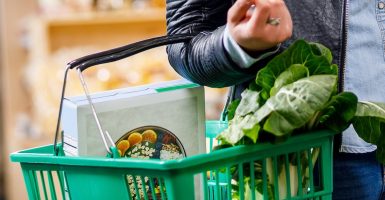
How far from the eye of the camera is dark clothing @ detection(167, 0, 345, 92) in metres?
0.93

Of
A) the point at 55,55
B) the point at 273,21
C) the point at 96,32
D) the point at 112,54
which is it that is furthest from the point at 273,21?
the point at 96,32

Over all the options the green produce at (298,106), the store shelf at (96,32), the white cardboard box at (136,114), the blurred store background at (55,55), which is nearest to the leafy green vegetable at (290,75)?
the green produce at (298,106)

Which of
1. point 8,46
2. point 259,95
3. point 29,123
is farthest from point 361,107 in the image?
point 8,46

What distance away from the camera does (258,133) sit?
0.86 m

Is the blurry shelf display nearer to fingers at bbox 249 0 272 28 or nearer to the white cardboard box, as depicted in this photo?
the white cardboard box

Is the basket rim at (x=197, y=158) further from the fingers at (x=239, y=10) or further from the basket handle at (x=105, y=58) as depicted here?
the fingers at (x=239, y=10)

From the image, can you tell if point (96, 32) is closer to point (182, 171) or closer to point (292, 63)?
point (292, 63)

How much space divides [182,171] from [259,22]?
7.2 inches

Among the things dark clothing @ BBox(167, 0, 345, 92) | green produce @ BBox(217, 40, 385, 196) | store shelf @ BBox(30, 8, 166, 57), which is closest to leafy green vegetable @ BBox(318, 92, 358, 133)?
green produce @ BBox(217, 40, 385, 196)

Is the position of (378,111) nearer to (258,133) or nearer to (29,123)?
(258,133)

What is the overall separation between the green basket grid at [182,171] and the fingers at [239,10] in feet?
0.47

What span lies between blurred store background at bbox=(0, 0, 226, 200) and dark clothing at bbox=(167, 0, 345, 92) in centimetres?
218

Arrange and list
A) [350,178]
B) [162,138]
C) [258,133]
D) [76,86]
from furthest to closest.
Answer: [76,86] < [350,178] < [162,138] < [258,133]

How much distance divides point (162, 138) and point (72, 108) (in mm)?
124
